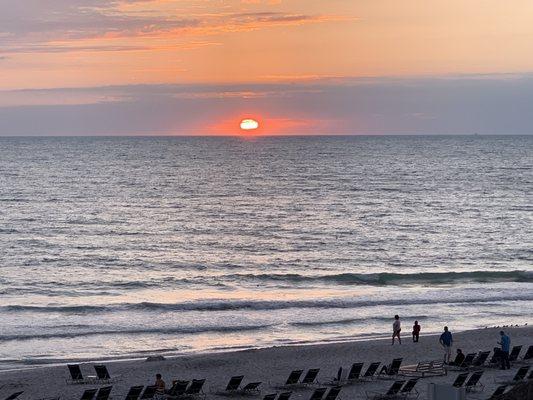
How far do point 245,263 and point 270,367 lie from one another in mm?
27603

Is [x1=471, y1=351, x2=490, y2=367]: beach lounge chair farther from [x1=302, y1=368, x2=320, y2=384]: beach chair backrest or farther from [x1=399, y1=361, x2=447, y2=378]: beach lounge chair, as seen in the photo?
[x1=302, y1=368, x2=320, y2=384]: beach chair backrest

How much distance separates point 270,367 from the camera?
1154 inches

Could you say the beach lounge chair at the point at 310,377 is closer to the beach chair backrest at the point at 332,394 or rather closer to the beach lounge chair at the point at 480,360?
the beach chair backrest at the point at 332,394

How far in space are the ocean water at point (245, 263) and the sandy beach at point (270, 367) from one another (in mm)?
2761

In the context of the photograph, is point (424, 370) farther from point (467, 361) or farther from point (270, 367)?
point (270, 367)

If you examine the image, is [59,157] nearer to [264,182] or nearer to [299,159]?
[299,159]

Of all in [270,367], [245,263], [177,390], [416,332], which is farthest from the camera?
[245,263]

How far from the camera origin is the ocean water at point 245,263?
37562 mm

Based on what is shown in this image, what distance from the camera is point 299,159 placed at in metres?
189

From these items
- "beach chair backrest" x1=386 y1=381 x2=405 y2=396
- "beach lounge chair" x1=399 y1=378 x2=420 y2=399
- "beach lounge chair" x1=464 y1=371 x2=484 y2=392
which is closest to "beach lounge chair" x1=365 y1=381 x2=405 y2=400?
"beach chair backrest" x1=386 y1=381 x2=405 y2=396

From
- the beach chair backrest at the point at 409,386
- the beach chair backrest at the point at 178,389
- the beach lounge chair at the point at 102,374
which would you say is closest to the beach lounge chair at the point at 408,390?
the beach chair backrest at the point at 409,386

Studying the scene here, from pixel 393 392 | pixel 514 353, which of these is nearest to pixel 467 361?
pixel 514 353

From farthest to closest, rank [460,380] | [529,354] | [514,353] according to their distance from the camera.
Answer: [529,354], [514,353], [460,380]

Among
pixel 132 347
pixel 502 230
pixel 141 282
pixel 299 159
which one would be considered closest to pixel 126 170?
pixel 299 159
